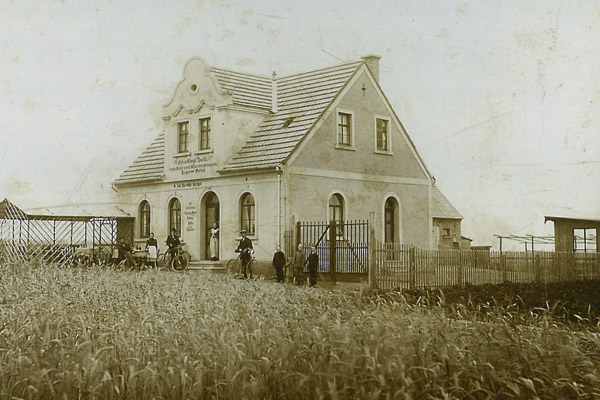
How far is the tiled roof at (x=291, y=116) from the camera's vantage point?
88.0ft

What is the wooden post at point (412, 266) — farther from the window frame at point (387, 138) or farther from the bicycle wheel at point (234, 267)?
the window frame at point (387, 138)

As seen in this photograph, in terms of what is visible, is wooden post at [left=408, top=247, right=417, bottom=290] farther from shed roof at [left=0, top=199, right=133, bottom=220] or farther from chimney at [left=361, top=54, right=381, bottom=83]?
shed roof at [left=0, top=199, right=133, bottom=220]

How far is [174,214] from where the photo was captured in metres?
30.4

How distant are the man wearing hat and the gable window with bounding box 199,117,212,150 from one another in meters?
5.11

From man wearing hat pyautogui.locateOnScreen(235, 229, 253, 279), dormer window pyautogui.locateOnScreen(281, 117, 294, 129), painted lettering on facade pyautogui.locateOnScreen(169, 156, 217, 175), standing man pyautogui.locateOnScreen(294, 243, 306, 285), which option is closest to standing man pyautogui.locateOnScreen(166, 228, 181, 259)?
painted lettering on facade pyautogui.locateOnScreen(169, 156, 217, 175)

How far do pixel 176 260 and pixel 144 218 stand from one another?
14.6 feet

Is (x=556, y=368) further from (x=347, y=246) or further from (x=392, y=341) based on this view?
(x=347, y=246)

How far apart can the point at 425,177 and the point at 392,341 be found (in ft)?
78.8

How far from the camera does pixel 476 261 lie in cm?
2292

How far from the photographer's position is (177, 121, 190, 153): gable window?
29.8m

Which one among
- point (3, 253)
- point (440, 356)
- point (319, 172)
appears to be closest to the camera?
point (440, 356)

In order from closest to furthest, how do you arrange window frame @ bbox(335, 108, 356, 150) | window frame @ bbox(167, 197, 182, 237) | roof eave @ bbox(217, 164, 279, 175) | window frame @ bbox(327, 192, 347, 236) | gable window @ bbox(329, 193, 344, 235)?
roof eave @ bbox(217, 164, 279, 175) → window frame @ bbox(327, 192, 347, 236) → gable window @ bbox(329, 193, 344, 235) → window frame @ bbox(335, 108, 356, 150) → window frame @ bbox(167, 197, 182, 237)

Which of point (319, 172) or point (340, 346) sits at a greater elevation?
point (319, 172)

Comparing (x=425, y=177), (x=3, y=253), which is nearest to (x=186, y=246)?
(x=3, y=253)
